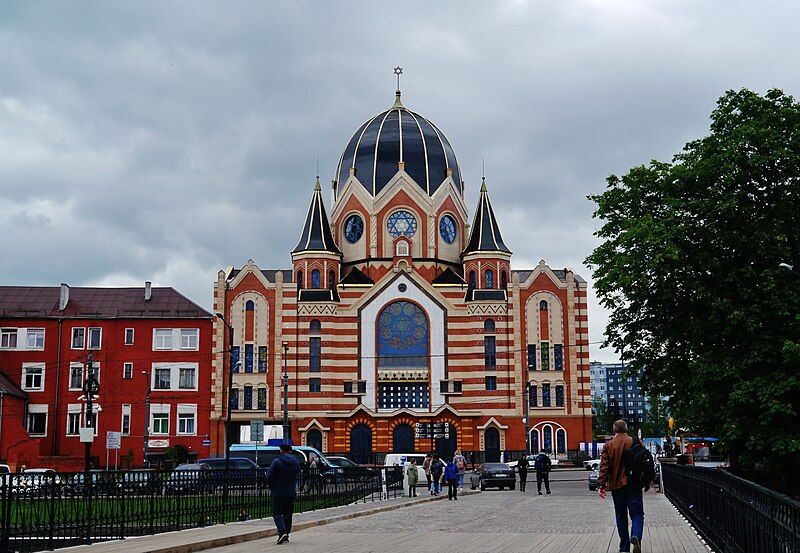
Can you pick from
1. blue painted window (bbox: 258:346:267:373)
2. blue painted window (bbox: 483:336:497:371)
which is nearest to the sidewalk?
blue painted window (bbox: 258:346:267:373)

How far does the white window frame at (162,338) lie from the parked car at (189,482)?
157 feet

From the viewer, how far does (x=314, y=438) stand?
230 feet

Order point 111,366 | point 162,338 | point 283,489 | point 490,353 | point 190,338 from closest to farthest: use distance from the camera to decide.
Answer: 1. point 283,489
2. point 111,366
3. point 162,338
4. point 190,338
5. point 490,353

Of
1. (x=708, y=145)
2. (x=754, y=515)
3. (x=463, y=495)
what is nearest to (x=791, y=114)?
(x=708, y=145)

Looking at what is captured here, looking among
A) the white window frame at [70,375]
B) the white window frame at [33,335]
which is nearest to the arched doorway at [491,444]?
the white window frame at [70,375]

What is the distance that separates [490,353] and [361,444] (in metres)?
12.0

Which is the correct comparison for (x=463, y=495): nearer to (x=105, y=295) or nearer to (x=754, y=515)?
(x=754, y=515)

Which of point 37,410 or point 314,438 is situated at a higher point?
point 37,410

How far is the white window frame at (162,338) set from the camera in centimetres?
6700

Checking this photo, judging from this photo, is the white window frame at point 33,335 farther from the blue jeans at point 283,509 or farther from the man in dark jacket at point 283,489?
the blue jeans at point 283,509

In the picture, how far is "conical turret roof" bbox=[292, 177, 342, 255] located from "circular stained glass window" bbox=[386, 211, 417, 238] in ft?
15.8

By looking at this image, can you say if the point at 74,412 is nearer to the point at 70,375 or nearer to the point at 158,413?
the point at 70,375

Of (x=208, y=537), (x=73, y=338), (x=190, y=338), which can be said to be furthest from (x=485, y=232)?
(x=208, y=537)

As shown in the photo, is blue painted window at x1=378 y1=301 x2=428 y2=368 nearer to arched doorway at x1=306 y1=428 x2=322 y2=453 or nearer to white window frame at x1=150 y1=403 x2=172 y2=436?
arched doorway at x1=306 y1=428 x2=322 y2=453
